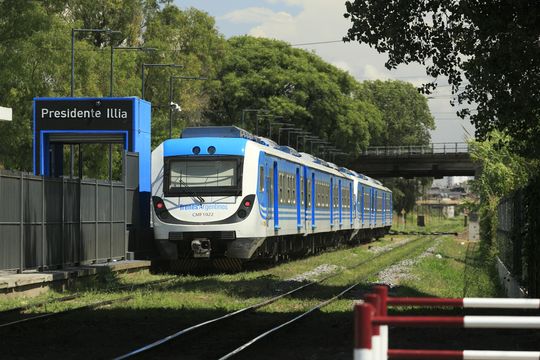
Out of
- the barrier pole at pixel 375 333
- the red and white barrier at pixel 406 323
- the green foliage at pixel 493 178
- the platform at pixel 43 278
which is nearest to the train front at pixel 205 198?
the platform at pixel 43 278

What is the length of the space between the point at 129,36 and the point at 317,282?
3947 centimetres

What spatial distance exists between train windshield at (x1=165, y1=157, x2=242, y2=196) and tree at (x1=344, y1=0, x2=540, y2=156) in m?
6.76

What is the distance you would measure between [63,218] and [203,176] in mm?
3775

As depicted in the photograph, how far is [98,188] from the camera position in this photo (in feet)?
81.5

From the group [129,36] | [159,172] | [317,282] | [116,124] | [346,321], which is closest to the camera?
[346,321]

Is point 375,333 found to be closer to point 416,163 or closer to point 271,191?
point 271,191

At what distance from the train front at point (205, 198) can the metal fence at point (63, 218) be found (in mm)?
1186

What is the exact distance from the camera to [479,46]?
1822cm

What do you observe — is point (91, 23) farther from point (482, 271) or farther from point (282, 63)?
point (482, 271)

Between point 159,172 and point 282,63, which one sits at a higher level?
point 282,63

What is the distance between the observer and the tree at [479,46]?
1736 centimetres

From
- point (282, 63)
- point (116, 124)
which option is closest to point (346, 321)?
point (116, 124)

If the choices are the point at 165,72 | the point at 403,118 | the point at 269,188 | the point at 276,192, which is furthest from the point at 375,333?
the point at 403,118

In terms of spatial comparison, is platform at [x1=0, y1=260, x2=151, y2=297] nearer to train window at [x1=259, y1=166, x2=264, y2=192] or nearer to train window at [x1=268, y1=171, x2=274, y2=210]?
train window at [x1=259, y1=166, x2=264, y2=192]
